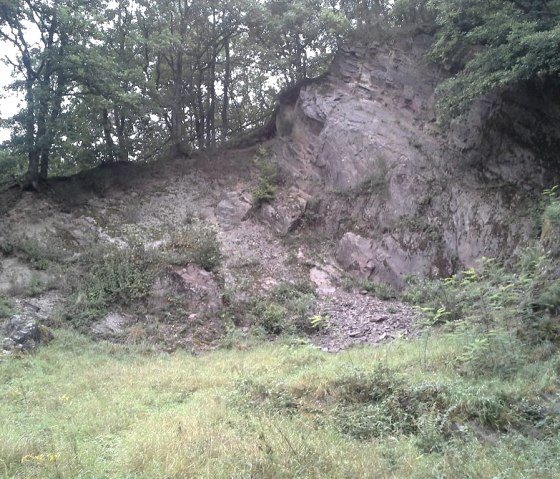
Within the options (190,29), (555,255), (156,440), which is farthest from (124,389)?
(190,29)

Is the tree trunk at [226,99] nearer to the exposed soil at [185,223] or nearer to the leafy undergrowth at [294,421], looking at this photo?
the exposed soil at [185,223]

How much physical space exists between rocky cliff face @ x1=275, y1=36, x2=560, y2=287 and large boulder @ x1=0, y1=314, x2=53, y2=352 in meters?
9.73

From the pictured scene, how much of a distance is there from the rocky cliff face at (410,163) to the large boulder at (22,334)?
973 centimetres

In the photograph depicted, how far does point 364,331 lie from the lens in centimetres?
1310

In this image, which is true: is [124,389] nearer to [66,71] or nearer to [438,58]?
[66,71]

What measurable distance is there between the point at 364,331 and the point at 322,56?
13501mm

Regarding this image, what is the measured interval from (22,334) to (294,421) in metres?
8.05

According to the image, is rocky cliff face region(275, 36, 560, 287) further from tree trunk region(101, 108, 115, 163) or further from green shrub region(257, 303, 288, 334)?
tree trunk region(101, 108, 115, 163)

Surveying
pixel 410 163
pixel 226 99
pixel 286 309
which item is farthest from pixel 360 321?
pixel 226 99

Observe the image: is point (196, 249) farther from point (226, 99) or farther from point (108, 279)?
point (226, 99)

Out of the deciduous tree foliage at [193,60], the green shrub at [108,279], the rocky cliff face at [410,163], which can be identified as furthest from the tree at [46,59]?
the rocky cliff face at [410,163]

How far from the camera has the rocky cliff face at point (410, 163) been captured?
16.7m

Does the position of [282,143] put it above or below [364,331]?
above

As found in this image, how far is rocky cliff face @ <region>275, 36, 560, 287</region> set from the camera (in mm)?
16672
